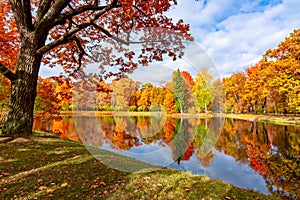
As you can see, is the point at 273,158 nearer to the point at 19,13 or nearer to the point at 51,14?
the point at 51,14

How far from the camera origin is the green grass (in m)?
3.30

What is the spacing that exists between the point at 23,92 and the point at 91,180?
4.46 m

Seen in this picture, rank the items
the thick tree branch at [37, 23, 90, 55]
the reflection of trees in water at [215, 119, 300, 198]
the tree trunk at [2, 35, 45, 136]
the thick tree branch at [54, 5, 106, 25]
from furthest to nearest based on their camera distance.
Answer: the thick tree branch at [54, 5, 106, 25] → the thick tree branch at [37, 23, 90, 55] → the tree trunk at [2, 35, 45, 136] → the reflection of trees in water at [215, 119, 300, 198]

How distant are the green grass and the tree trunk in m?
1.20

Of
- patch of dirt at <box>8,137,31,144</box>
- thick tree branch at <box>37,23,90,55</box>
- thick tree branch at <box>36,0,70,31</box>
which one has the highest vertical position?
thick tree branch at <box>36,0,70,31</box>

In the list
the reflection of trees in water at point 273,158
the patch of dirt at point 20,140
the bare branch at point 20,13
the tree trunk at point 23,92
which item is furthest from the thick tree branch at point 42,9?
the reflection of trees in water at point 273,158

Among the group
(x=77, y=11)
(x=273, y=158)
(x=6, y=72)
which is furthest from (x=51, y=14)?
(x=273, y=158)

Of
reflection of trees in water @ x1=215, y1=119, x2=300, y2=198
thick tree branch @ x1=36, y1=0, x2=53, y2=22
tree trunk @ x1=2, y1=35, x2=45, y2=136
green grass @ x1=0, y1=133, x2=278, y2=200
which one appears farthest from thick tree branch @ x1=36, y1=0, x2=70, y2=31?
reflection of trees in water @ x1=215, y1=119, x2=300, y2=198

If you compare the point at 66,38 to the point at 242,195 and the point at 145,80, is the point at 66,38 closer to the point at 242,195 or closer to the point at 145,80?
the point at 145,80

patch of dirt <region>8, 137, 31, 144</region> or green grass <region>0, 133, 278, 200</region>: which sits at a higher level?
patch of dirt <region>8, 137, 31, 144</region>

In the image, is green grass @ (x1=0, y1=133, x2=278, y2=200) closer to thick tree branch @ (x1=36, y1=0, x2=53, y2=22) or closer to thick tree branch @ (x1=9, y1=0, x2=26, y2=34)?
thick tree branch @ (x1=9, y1=0, x2=26, y2=34)

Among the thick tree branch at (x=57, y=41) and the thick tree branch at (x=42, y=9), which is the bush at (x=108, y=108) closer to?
the thick tree branch at (x=57, y=41)

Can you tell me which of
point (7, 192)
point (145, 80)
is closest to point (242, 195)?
point (145, 80)

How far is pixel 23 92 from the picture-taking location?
636 centimetres
